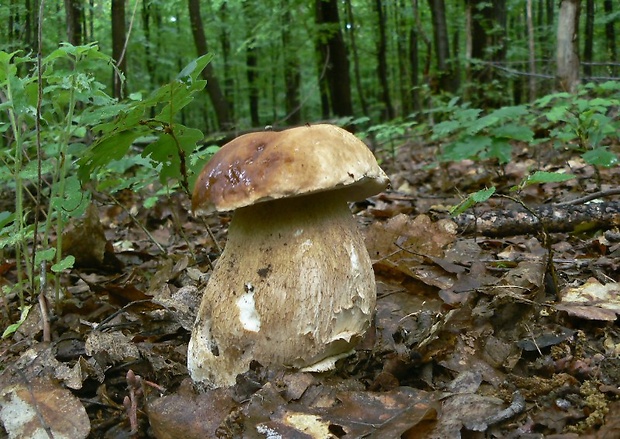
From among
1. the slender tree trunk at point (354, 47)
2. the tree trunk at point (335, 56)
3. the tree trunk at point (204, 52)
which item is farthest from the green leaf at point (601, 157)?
the slender tree trunk at point (354, 47)

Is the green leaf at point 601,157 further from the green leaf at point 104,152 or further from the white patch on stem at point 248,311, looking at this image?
the green leaf at point 104,152

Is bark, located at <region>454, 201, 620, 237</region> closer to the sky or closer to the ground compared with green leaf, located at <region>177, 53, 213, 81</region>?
closer to the ground

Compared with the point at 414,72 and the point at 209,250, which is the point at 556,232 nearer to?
the point at 209,250

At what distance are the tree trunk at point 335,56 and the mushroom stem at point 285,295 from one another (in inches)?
364

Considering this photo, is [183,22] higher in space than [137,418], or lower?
higher

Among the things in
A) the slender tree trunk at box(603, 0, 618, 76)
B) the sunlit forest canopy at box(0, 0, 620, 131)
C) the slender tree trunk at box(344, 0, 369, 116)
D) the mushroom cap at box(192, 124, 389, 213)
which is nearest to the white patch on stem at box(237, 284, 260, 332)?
the mushroom cap at box(192, 124, 389, 213)

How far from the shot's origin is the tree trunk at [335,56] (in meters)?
10.7

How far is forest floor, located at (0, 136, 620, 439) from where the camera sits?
1557 mm

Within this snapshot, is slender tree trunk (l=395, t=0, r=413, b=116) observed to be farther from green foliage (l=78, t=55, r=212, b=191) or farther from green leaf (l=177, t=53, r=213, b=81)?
green leaf (l=177, t=53, r=213, b=81)

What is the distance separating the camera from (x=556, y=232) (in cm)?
338

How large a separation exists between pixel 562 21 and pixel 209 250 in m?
6.00

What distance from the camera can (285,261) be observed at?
1916 mm

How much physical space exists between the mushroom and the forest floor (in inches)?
4.6

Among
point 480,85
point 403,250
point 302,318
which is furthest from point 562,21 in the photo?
point 302,318
